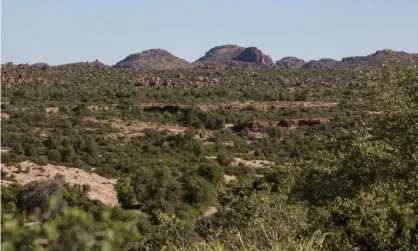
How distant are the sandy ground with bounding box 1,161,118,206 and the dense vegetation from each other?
684 mm

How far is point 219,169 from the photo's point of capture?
30250 mm

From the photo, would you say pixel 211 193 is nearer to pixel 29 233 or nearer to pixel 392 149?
pixel 392 149

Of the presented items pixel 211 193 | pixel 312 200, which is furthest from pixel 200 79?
pixel 312 200

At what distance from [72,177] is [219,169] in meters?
7.63

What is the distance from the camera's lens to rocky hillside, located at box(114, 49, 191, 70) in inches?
6196

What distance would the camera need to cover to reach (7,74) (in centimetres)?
8675

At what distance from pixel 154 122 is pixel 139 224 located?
110ft

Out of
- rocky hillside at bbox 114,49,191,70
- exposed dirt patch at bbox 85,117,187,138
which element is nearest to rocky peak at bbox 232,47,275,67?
rocky hillside at bbox 114,49,191,70

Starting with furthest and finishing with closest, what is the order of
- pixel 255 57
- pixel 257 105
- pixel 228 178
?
pixel 255 57 → pixel 257 105 → pixel 228 178

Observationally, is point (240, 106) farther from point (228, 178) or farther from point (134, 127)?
point (228, 178)

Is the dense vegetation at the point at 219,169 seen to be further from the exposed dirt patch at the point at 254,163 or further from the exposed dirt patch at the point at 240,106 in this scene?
the exposed dirt patch at the point at 240,106

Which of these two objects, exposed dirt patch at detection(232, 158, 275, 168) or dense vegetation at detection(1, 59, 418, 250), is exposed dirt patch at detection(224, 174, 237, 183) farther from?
exposed dirt patch at detection(232, 158, 275, 168)

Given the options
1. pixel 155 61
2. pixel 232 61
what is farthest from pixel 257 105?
pixel 232 61

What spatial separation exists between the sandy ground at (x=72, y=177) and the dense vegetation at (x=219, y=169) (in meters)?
0.68
